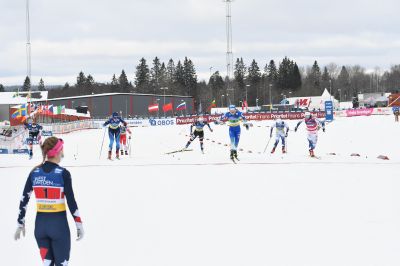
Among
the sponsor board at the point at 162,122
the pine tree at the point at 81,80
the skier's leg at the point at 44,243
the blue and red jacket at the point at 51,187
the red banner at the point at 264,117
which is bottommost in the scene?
the skier's leg at the point at 44,243

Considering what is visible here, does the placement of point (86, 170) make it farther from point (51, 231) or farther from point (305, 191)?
point (51, 231)

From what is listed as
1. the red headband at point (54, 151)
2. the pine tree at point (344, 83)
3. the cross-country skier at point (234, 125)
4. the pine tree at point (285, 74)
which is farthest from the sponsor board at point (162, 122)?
the pine tree at point (344, 83)

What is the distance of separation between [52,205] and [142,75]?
523ft

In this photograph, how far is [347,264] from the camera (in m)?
6.20

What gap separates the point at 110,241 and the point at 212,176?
739 cm

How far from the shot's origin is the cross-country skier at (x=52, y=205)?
541 cm

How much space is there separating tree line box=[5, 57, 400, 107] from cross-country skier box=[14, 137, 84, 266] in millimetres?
136081

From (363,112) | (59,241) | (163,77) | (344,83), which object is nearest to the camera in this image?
(59,241)

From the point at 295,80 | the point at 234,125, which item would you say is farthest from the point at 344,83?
the point at 234,125

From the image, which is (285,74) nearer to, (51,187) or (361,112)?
(361,112)

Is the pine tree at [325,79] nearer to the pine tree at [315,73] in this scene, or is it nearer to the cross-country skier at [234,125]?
the pine tree at [315,73]

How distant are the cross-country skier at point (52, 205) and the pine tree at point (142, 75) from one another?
157m

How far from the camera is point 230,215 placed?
9.20 meters

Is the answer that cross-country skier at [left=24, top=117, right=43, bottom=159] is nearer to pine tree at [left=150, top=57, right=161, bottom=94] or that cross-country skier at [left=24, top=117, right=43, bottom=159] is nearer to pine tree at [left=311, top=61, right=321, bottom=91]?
pine tree at [left=150, top=57, right=161, bottom=94]
